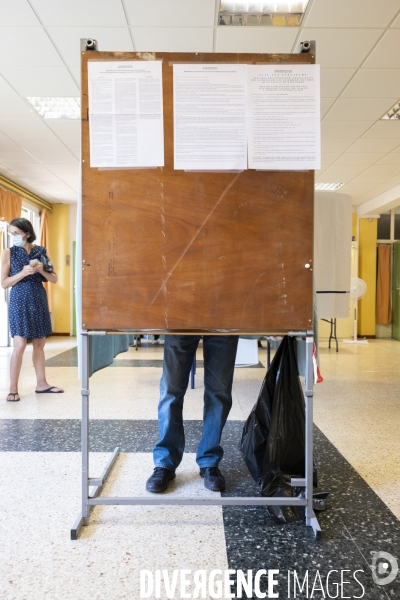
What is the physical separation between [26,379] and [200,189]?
9.95 feet

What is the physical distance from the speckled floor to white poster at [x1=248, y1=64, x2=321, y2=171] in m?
1.05

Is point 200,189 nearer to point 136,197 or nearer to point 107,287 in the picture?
point 136,197

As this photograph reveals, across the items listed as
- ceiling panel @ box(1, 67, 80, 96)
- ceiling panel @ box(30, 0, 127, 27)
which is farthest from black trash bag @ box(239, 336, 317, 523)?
ceiling panel @ box(1, 67, 80, 96)

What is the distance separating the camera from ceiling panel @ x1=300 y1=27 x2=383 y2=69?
3.01m

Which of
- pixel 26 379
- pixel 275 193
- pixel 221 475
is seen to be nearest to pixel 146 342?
pixel 26 379

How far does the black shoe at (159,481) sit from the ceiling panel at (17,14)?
9.24ft

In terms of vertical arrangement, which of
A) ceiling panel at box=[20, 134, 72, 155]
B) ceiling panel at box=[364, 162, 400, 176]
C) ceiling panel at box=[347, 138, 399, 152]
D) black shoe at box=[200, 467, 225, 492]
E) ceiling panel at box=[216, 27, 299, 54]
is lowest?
black shoe at box=[200, 467, 225, 492]

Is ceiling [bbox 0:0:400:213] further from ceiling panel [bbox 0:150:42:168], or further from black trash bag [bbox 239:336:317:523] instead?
black trash bag [bbox 239:336:317:523]

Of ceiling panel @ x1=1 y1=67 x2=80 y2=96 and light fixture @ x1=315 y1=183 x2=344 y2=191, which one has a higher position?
ceiling panel @ x1=1 y1=67 x2=80 y2=96

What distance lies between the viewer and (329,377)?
4039 mm

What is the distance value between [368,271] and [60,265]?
19.9 feet

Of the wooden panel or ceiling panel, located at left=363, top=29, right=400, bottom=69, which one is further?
ceiling panel, located at left=363, top=29, right=400, bottom=69

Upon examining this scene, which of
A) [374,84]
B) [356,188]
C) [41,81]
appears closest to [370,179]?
[356,188]

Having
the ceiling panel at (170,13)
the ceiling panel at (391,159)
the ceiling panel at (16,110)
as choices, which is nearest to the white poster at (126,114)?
the ceiling panel at (170,13)
